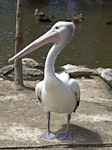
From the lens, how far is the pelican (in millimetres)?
4316

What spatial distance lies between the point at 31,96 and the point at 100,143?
1.88 metres

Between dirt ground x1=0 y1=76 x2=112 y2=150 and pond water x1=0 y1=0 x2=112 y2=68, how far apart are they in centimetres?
345

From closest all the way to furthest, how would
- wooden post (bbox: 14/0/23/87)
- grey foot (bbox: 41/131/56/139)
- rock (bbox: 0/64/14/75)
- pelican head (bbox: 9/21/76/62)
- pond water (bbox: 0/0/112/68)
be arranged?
pelican head (bbox: 9/21/76/62), grey foot (bbox: 41/131/56/139), wooden post (bbox: 14/0/23/87), rock (bbox: 0/64/14/75), pond water (bbox: 0/0/112/68)

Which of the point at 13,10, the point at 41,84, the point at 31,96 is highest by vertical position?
the point at 41,84

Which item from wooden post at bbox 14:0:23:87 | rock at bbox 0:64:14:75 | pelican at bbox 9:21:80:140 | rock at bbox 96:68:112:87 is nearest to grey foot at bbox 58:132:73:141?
pelican at bbox 9:21:80:140

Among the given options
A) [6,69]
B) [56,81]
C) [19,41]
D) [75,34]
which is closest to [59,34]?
[56,81]

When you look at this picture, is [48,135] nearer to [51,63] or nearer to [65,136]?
[65,136]

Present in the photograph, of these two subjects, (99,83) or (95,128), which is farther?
(99,83)

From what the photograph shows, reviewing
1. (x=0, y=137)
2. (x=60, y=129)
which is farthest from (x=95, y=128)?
(x=0, y=137)

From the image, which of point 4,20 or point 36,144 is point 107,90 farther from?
point 4,20

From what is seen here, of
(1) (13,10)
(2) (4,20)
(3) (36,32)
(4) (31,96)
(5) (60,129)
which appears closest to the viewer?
(5) (60,129)

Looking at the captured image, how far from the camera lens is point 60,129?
486cm

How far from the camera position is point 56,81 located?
430 centimetres

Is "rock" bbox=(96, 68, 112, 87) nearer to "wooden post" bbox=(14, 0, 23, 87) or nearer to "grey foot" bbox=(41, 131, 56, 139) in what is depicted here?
"wooden post" bbox=(14, 0, 23, 87)
